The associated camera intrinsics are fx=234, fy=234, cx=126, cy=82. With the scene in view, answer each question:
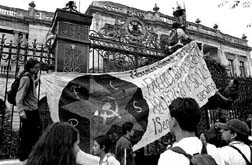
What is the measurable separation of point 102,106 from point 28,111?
1396mm

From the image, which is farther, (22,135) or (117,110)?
(117,110)

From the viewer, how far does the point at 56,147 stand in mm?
1544

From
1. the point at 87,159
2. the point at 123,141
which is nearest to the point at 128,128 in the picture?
the point at 123,141

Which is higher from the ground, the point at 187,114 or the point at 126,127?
the point at 187,114

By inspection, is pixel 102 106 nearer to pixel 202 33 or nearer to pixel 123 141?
pixel 123 141

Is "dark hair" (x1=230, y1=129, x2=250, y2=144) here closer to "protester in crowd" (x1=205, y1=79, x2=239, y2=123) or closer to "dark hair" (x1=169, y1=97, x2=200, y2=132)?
"dark hair" (x1=169, y1=97, x2=200, y2=132)

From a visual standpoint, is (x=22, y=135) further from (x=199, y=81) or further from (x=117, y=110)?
(x=199, y=81)

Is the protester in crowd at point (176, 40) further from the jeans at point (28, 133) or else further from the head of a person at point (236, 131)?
the jeans at point (28, 133)

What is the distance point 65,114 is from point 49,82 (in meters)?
0.69

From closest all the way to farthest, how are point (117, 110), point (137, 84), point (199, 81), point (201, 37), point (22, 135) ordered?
point (22, 135) < point (117, 110) < point (137, 84) < point (199, 81) < point (201, 37)

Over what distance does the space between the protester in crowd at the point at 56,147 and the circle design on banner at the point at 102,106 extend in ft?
8.97

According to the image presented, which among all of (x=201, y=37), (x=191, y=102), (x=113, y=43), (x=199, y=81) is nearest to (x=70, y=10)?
(x=113, y=43)

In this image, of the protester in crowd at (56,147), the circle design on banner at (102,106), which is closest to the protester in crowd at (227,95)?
the circle design on banner at (102,106)

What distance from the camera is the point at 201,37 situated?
79.4 feet
